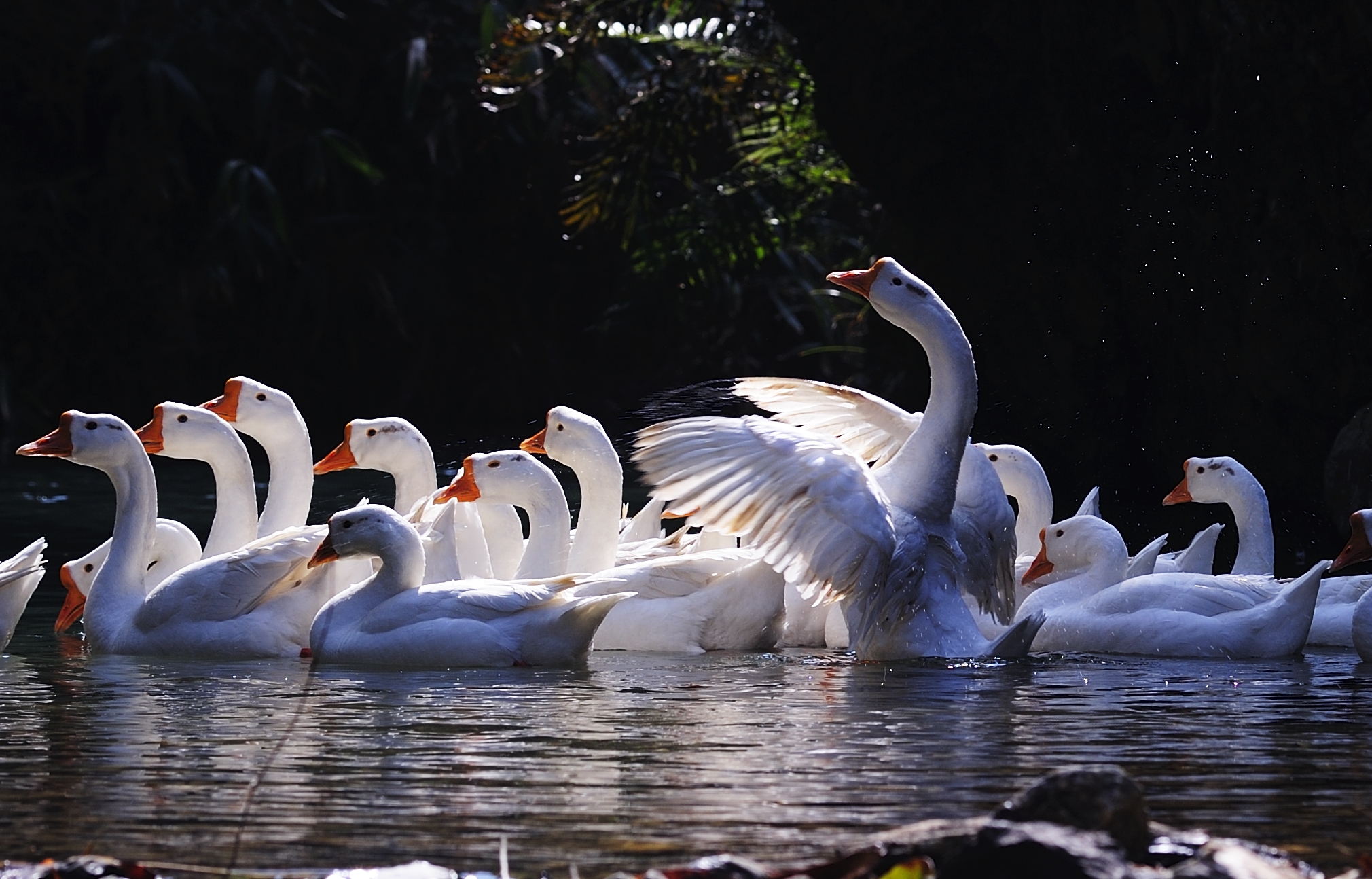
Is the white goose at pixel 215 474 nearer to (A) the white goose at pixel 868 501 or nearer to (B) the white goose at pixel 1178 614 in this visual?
(A) the white goose at pixel 868 501

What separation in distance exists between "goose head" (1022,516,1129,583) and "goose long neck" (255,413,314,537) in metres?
3.18

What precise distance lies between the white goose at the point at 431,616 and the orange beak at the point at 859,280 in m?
1.53

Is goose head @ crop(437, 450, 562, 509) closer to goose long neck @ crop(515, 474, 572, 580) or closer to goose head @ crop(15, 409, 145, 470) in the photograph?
goose long neck @ crop(515, 474, 572, 580)

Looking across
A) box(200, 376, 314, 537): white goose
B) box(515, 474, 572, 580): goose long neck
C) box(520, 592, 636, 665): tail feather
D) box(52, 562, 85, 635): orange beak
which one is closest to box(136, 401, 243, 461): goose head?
box(200, 376, 314, 537): white goose

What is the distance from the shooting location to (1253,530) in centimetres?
802

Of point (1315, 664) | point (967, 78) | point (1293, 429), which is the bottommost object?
point (1315, 664)

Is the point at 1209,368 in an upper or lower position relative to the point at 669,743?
upper

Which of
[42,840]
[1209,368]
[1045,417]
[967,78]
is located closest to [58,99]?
[967,78]

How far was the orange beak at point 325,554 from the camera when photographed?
6.63 m

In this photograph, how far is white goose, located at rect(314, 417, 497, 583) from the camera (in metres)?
7.93

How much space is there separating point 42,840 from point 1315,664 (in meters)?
4.69

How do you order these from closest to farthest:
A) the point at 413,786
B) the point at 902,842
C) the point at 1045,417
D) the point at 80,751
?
the point at 902,842
the point at 413,786
the point at 80,751
the point at 1045,417

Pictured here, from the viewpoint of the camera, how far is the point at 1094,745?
178 inches

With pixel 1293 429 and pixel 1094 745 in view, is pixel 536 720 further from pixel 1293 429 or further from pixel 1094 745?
pixel 1293 429
